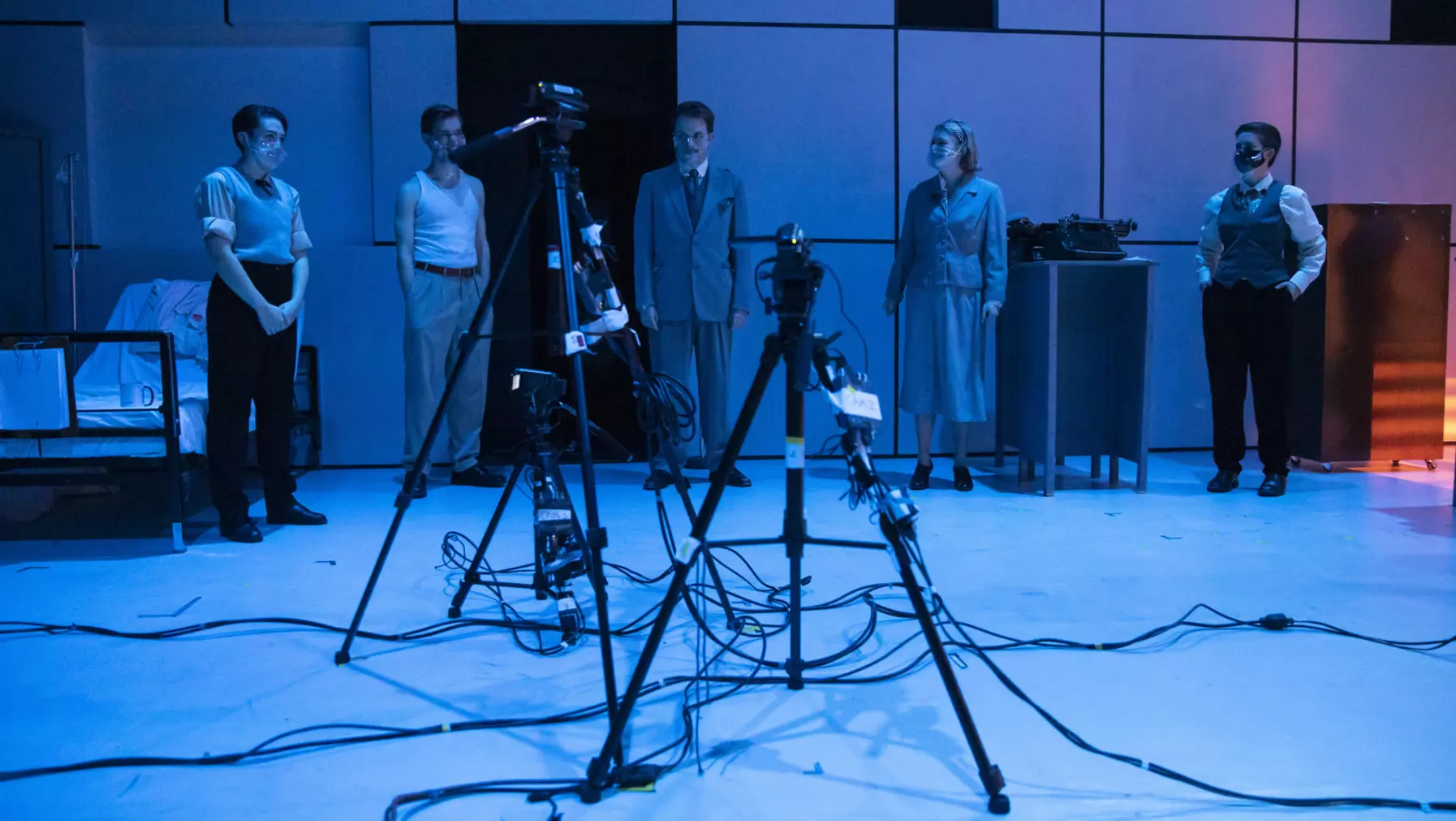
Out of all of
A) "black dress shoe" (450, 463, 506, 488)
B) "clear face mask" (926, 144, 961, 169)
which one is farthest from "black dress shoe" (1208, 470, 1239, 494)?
"black dress shoe" (450, 463, 506, 488)

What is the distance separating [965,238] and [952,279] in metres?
0.19

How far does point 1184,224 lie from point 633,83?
3.12m

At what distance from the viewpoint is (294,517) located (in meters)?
4.09

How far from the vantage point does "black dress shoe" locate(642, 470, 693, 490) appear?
2.43 metres

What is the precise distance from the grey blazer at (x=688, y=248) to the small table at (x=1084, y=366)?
1319mm

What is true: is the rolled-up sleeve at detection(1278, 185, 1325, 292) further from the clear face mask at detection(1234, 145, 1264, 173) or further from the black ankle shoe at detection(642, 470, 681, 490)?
the black ankle shoe at detection(642, 470, 681, 490)

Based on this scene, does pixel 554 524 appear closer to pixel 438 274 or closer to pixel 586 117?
pixel 438 274

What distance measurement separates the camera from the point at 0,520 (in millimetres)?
4023

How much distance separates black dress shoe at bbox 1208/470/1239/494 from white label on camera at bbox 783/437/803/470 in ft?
11.2

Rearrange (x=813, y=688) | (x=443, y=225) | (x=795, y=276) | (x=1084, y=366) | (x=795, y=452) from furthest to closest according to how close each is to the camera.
→ (x=1084, y=366) < (x=443, y=225) < (x=813, y=688) < (x=795, y=452) < (x=795, y=276)

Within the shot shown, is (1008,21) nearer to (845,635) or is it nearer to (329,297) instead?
(329,297)

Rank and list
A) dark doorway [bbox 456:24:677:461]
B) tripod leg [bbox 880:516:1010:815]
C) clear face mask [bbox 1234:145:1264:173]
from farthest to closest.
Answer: dark doorway [bbox 456:24:677:461]
clear face mask [bbox 1234:145:1264:173]
tripod leg [bbox 880:516:1010:815]

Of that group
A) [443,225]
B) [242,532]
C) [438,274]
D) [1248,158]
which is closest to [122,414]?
[242,532]

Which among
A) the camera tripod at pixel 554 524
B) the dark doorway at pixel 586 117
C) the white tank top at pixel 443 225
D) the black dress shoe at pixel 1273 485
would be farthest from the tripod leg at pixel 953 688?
the dark doorway at pixel 586 117
